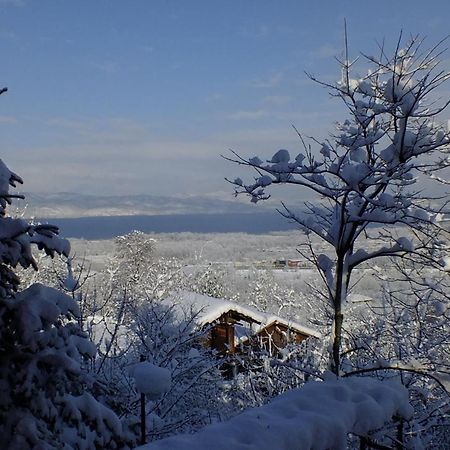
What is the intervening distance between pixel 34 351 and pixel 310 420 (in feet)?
6.32

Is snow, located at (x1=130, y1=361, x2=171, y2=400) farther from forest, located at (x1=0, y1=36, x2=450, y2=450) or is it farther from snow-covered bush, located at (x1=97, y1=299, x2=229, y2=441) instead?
snow-covered bush, located at (x1=97, y1=299, x2=229, y2=441)

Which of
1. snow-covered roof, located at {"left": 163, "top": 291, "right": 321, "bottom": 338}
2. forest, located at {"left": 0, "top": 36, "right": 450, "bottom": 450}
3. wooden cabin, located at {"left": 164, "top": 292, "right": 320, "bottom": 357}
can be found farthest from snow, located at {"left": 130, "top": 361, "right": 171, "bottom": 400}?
wooden cabin, located at {"left": 164, "top": 292, "right": 320, "bottom": 357}

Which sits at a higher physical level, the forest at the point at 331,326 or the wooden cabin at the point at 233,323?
the forest at the point at 331,326

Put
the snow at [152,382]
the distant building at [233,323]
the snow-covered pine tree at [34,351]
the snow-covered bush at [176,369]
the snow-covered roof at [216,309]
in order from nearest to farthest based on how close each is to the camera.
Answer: the snow at [152,382], the snow-covered pine tree at [34,351], the snow-covered bush at [176,369], the snow-covered roof at [216,309], the distant building at [233,323]

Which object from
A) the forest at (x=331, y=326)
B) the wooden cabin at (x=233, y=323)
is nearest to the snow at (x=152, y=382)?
the forest at (x=331, y=326)

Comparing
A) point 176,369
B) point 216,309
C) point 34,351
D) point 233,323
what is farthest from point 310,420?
point 233,323

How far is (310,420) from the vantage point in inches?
64.6

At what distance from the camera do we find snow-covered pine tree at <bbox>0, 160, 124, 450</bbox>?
2.95 m

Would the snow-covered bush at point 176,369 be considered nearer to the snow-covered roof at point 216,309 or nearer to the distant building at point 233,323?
the snow-covered roof at point 216,309

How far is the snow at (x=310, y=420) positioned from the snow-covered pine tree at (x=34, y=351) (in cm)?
162

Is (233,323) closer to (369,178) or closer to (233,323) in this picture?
(233,323)

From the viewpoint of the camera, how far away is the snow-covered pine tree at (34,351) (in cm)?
295

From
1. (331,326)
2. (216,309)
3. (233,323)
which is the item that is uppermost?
(331,326)

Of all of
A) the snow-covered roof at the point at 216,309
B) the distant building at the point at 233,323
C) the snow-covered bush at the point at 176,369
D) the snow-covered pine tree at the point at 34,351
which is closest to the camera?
the snow-covered pine tree at the point at 34,351
